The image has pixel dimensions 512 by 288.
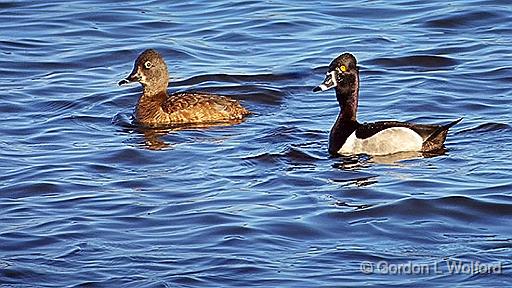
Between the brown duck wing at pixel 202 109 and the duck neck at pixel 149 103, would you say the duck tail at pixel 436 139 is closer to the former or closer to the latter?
the brown duck wing at pixel 202 109

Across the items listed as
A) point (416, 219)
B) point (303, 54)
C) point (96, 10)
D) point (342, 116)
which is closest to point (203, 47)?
point (303, 54)

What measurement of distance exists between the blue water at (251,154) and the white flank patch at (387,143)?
0.46 ft

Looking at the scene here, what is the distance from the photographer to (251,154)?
14484 millimetres

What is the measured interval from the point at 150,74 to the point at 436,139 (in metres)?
3.77

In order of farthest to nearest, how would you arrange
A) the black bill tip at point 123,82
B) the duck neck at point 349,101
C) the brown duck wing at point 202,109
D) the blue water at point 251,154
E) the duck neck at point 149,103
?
the black bill tip at point 123,82 → the duck neck at point 149,103 → the brown duck wing at point 202,109 → the duck neck at point 349,101 → the blue water at point 251,154

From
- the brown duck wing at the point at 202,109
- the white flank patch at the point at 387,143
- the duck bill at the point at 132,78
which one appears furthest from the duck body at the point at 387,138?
the duck bill at the point at 132,78

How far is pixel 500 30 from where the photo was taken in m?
20.0

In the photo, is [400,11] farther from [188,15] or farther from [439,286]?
[439,286]

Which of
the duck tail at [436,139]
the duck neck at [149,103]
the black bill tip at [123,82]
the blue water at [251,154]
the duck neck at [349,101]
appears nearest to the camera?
the blue water at [251,154]

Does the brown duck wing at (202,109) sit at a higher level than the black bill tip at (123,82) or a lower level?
lower

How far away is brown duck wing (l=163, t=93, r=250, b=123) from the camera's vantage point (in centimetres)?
1617

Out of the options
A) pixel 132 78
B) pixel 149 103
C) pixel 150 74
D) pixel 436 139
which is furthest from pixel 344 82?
pixel 132 78

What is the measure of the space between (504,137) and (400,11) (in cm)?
666

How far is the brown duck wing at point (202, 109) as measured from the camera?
16172mm
